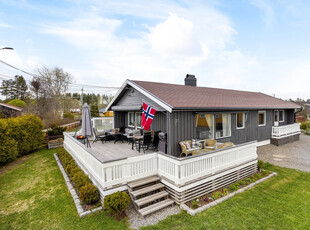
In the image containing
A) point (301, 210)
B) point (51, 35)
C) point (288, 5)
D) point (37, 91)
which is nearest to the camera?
point (301, 210)

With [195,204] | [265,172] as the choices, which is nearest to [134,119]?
[195,204]

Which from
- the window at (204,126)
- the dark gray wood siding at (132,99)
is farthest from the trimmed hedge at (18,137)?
the window at (204,126)

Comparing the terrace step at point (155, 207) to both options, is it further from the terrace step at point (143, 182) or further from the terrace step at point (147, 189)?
the terrace step at point (143, 182)

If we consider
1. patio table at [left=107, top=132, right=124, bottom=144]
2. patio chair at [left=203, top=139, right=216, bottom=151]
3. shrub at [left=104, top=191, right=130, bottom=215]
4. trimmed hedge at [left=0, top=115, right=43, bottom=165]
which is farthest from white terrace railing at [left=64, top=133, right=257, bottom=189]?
trimmed hedge at [left=0, top=115, right=43, bottom=165]

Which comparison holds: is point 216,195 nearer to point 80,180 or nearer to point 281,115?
point 80,180

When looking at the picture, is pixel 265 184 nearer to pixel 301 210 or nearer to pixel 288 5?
pixel 301 210

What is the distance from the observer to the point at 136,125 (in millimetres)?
10469

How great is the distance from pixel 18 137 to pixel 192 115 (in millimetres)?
10534

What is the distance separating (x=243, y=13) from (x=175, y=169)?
13.3 metres

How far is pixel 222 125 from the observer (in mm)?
8641

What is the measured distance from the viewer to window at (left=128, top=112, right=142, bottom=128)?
10250 mm

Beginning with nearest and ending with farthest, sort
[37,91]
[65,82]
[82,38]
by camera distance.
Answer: [82,38], [37,91], [65,82]

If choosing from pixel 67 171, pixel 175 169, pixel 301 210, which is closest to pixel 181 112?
pixel 175 169

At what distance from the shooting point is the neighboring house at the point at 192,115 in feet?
21.5
